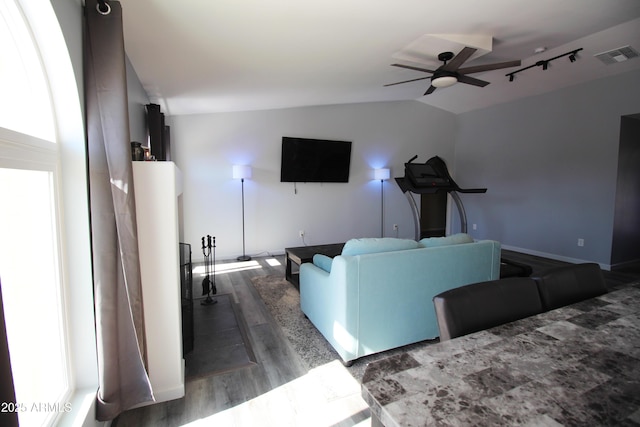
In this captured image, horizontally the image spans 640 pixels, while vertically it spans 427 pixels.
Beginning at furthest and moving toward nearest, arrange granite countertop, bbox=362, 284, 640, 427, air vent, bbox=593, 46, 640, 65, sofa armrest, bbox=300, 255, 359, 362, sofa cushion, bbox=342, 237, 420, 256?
1. air vent, bbox=593, 46, 640, 65
2. sofa cushion, bbox=342, 237, 420, 256
3. sofa armrest, bbox=300, 255, 359, 362
4. granite countertop, bbox=362, 284, 640, 427

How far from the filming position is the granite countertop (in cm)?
67

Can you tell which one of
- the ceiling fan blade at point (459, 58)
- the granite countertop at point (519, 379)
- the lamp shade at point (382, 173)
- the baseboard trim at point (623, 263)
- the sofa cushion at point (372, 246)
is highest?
the ceiling fan blade at point (459, 58)

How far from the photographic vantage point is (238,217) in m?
5.21

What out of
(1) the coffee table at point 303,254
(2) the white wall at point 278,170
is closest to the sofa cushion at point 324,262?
(1) the coffee table at point 303,254

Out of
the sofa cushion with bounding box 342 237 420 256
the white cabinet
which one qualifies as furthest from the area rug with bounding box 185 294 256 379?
the sofa cushion with bounding box 342 237 420 256

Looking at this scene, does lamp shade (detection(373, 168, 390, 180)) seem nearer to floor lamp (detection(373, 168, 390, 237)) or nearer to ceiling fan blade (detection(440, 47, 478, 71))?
floor lamp (detection(373, 168, 390, 237))

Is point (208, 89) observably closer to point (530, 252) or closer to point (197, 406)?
point (197, 406)

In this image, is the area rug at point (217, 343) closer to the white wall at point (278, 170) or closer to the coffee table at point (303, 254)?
the coffee table at point (303, 254)

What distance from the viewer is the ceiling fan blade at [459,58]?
2797 millimetres

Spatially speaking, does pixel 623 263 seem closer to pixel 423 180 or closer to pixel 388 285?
pixel 423 180

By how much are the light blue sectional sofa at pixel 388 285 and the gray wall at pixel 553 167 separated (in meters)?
3.66

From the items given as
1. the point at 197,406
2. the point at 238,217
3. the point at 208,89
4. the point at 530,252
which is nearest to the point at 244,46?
the point at 208,89

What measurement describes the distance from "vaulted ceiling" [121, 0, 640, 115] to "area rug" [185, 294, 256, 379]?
2.38 metres

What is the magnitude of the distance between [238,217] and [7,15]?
13.7 feet
